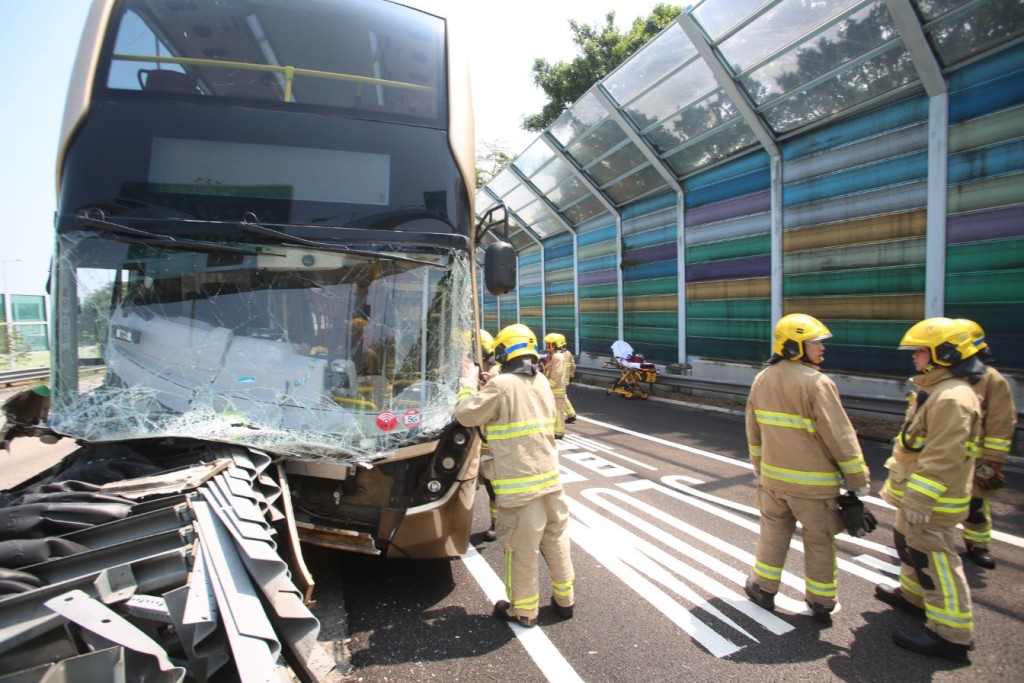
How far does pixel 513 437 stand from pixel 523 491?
0.33m

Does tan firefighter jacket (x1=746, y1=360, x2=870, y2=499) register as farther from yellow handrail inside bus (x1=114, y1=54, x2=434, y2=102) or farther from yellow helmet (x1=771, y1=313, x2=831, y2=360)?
yellow handrail inside bus (x1=114, y1=54, x2=434, y2=102)

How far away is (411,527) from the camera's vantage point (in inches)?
127

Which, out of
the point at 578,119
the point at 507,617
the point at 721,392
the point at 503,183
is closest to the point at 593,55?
the point at 503,183

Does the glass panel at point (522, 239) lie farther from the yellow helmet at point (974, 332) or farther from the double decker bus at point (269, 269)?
the yellow helmet at point (974, 332)

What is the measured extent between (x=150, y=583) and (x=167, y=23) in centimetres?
367

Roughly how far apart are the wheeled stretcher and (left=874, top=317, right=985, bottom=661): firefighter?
9.76 meters

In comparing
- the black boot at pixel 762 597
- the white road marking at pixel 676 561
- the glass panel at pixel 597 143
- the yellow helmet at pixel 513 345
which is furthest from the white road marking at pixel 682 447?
the glass panel at pixel 597 143

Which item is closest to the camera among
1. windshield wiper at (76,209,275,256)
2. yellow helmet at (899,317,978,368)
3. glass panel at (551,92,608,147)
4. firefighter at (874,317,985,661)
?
firefighter at (874,317,985,661)

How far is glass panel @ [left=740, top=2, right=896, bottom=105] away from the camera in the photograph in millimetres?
7859

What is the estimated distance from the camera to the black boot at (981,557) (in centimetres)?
378

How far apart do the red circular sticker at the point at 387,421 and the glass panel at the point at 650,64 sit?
1008 cm

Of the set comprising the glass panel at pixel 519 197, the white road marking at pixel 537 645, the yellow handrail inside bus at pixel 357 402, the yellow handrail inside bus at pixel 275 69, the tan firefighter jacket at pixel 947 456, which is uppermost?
the glass panel at pixel 519 197

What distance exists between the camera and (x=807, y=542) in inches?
125

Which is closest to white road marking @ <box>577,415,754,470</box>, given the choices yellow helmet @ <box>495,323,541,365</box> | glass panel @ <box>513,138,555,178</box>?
yellow helmet @ <box>495,323,541,365</box>
